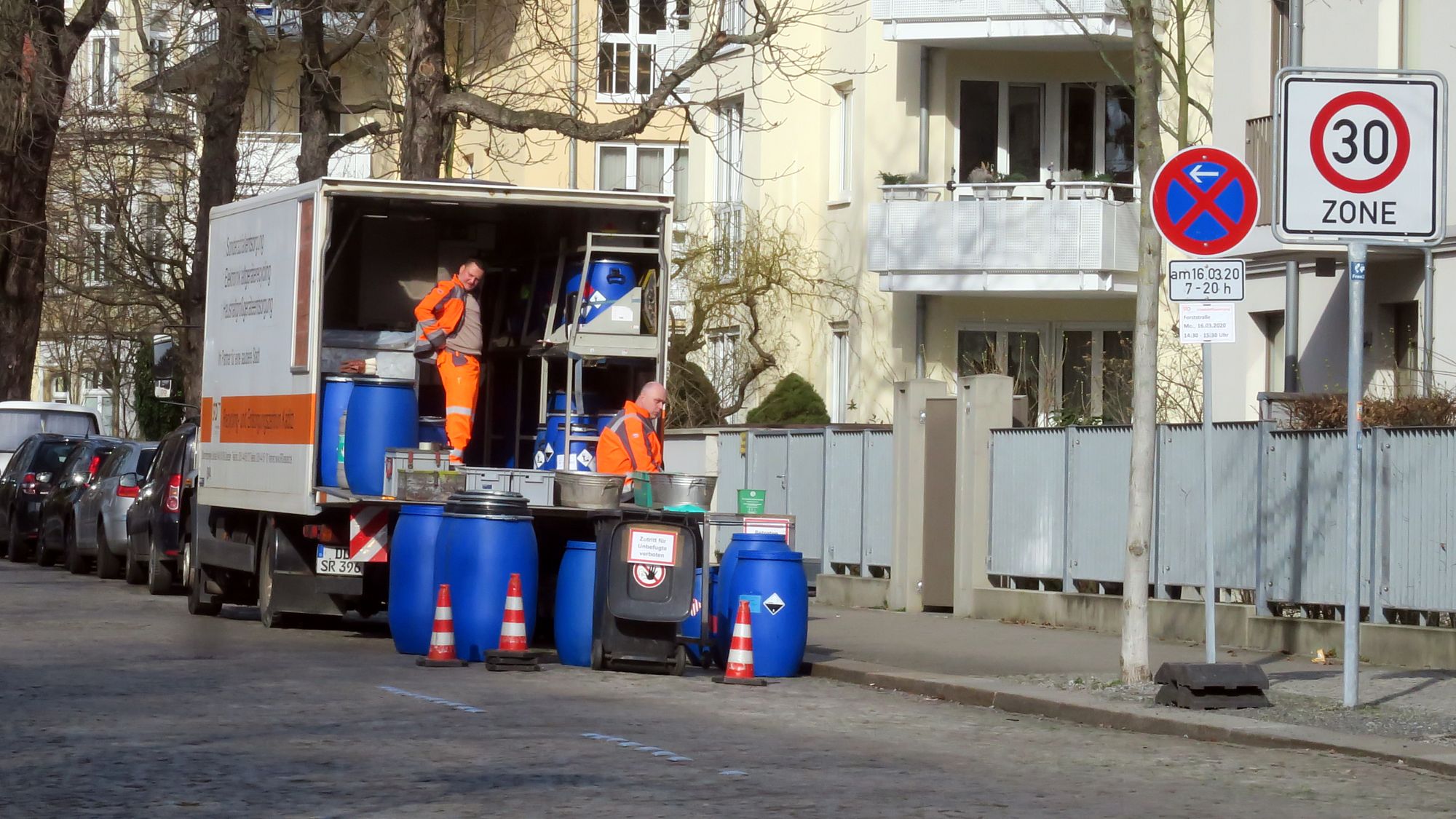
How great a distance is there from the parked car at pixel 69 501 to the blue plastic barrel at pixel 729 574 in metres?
14.0

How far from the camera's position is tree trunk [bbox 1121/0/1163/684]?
1309cm

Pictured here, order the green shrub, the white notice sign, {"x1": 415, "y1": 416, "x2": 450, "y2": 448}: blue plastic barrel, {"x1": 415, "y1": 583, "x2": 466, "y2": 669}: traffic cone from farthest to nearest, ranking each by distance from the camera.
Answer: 1. the green shrub
2. {"x1": 415, "y1": 416, "x2": 450, "y2": 448}: blue plastic barrel
3. {"x1": 415, "y1": 583, "x2": 466, "y2": 669}: traffic cone
4. the white notice sign

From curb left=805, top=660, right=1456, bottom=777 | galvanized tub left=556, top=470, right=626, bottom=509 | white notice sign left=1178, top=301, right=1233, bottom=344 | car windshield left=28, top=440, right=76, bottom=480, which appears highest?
white notice sign left=1178, top=301, right=1233, bottom=344

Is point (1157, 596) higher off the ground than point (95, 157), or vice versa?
point (95, 157)

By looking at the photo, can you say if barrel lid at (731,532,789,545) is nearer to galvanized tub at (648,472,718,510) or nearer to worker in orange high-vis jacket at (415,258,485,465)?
galvanized tub at (648,472,718,510)

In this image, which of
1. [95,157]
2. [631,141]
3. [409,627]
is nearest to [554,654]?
[409,627]

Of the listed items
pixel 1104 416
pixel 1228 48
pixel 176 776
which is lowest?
pixel 176 776

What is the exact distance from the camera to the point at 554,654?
15859 mm

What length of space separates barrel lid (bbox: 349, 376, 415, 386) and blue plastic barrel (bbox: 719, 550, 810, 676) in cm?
355

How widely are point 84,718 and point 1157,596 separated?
32.0 ft

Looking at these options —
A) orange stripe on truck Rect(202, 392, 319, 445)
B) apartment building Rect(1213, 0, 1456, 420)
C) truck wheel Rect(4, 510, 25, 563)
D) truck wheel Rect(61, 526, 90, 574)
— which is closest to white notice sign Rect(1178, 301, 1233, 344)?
orange stripe on truck Rect(202, 392, 319, 445)

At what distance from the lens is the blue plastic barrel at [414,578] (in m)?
15.0

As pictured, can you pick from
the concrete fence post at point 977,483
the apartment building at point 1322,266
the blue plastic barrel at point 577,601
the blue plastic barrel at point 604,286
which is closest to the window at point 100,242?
the apartment building at point 1322,266

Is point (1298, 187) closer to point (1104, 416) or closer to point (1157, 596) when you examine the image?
point (1157, 596)
